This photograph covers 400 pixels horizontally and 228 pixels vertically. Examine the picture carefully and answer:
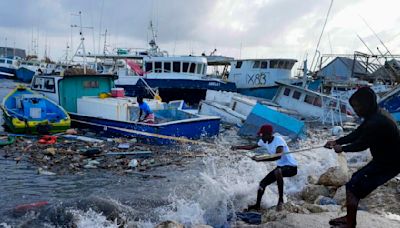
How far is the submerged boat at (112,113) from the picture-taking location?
13570 mm

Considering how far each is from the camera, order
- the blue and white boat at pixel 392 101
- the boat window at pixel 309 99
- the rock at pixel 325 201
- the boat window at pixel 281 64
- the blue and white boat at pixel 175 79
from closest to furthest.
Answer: the rock at pixel 325 201
the blue and white boat at pixel 392 101
the boat window at pixel 309 99
the blue and white boat at pixel 175 79
the boat window at pixel 281 64

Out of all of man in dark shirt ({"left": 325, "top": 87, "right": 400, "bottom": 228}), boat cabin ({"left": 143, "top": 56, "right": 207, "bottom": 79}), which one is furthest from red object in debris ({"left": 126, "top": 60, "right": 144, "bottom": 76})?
man in dark shirt ({"left": 325, "top": 87, "right": 400, "bottom": 228})

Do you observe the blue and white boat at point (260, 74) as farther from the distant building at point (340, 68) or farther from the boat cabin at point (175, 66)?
the distant building at point (340, 68)

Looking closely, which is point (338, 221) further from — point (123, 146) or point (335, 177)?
point (123, 146)

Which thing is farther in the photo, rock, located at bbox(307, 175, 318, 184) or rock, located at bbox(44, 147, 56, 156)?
rock, located at bbox(44, 147, 56, 156)

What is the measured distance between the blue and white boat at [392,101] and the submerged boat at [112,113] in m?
6.88

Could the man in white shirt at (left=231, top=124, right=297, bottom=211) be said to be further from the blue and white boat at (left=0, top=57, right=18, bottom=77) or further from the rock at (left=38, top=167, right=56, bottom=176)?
the blue and white boat at (left=0, top=57, right=18, bottom=77)

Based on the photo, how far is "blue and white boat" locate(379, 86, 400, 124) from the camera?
15666 mm

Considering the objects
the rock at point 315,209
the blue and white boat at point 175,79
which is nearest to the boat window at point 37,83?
the blue and white boat at point 175,79

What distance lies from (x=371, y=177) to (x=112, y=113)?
12.1m

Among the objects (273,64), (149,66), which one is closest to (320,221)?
(149,66)

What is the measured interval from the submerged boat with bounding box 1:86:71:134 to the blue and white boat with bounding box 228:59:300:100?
592 inches

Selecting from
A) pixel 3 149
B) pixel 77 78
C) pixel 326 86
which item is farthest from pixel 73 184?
pixel 326 86

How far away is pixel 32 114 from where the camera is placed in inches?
593
